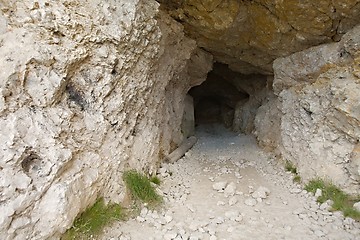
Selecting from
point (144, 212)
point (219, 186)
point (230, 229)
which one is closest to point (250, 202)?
point (219, 186)

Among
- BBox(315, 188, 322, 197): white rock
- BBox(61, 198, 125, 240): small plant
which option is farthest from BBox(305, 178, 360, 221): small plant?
BBox(61, 198, 125, 240): small plant

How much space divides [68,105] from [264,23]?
3208 mm

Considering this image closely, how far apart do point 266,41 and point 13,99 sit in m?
3.85

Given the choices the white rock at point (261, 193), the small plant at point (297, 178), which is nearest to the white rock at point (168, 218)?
the white rock at point (261, 193)

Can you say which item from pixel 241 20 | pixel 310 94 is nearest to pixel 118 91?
pixel 241 20

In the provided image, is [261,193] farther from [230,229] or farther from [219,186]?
[230,229]

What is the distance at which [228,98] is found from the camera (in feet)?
33.0

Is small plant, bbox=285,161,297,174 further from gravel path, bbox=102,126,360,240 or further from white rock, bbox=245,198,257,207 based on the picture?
white rock, bbox=245,198,257,207

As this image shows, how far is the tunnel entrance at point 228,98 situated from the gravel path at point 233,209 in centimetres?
274

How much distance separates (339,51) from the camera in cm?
394

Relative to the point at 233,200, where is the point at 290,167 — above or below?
above

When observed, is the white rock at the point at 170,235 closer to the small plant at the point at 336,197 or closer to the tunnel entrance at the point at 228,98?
the small plant at the point at 336,197

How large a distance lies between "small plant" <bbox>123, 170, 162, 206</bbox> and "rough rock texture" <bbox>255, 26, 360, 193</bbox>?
85.9 inches

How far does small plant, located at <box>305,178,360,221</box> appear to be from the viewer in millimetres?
3294
